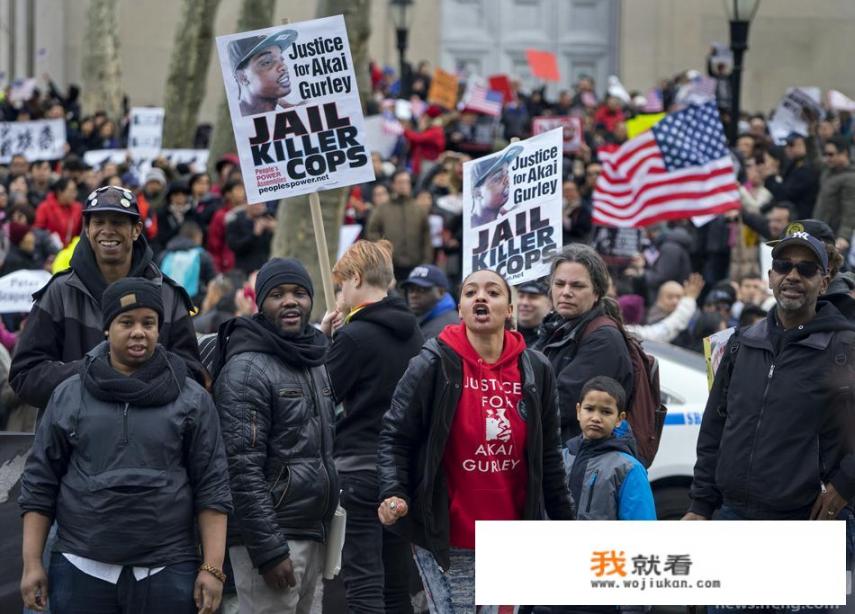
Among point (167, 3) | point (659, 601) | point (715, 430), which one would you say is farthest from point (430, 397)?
point (167, 3)

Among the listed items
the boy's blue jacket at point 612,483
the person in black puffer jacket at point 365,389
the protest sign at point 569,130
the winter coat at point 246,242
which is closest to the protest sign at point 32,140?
the winter coat at point 246,242

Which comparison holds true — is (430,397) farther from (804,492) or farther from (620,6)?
(620,6)

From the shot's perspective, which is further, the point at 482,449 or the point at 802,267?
the point at 802,267

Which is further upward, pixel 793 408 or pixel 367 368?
pixel 793 408

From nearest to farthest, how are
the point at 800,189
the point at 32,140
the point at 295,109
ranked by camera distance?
the point at 295,109, the point at 800,189, the point at 32,140

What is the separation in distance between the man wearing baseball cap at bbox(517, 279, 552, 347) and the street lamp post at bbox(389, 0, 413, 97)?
2183cm

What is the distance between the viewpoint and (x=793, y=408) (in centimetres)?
613

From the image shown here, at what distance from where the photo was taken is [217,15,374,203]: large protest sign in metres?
8.18

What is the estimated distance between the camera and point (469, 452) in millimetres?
6113

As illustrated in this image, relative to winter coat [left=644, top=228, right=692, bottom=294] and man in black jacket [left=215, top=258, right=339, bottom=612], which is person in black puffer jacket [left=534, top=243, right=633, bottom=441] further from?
winter coat [left=644, top=228, right=692, bottom=294]

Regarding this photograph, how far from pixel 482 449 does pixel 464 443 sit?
0.07 metres

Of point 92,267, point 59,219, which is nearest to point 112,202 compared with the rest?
point 92,267

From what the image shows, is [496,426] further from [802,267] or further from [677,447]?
[677,447]

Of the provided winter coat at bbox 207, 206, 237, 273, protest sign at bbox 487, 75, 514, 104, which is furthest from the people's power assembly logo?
protest sign at bbox 487, 75, 514, 104
